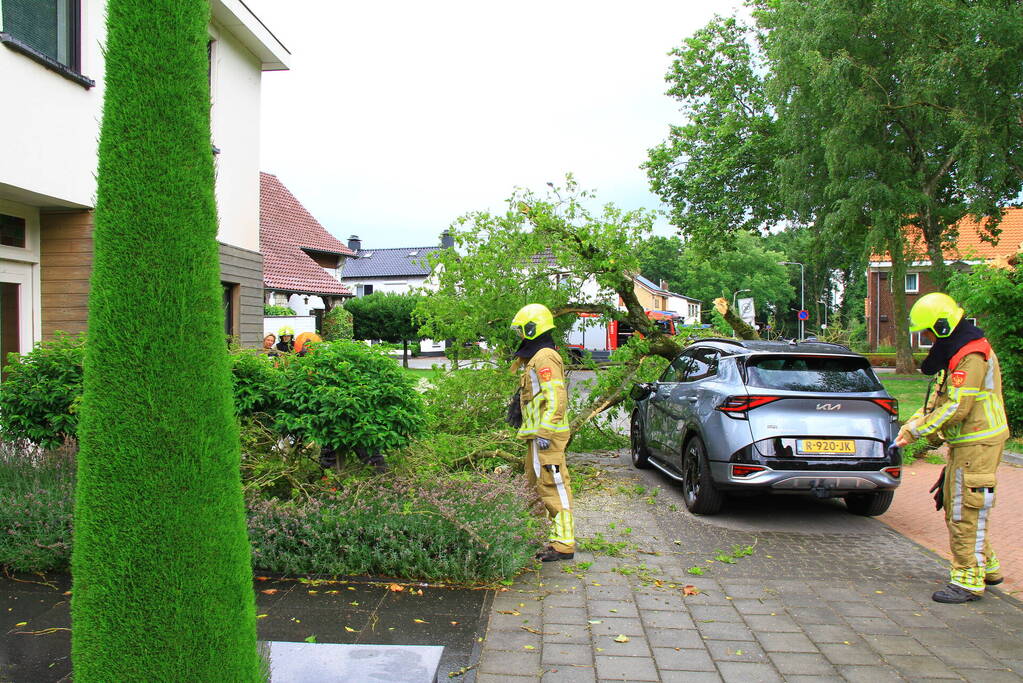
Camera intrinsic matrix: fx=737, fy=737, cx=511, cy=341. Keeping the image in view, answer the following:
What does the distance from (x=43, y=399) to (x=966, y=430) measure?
679cm

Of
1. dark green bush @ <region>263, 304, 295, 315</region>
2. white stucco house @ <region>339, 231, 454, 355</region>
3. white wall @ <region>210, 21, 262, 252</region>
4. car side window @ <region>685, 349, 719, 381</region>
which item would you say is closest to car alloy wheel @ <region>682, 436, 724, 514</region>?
car side window @ <region>685, 349, 719, 381</region>

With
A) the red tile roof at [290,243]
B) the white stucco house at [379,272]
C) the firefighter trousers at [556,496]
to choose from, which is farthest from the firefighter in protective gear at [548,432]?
the white stucco house at [379,272]

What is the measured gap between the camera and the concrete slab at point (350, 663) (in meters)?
2.92

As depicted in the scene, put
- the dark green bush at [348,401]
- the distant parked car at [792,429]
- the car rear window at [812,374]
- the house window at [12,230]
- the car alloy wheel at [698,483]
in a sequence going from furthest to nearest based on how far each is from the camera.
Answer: the house window at [12,230]
the car alloy wheel at [698,483]
the car rear window at [812,374]
the distant parked car at [792,429]
the dark green bush at [348,401]

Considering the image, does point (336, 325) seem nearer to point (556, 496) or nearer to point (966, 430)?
point (556, 496)

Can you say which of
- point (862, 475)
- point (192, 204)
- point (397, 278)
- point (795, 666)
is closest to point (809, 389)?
point (862, 475)

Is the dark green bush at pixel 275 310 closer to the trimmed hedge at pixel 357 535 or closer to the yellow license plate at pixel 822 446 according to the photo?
the trimmed hedge at pixel 357 535

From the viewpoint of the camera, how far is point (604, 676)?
11.7 feet

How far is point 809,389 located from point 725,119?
21.6 m

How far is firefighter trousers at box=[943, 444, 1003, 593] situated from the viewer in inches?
188

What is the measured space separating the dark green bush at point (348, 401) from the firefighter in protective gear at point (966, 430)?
354 cm

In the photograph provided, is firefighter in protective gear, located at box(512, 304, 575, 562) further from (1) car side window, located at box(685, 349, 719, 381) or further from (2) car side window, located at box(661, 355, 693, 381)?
(2) car side window, located at box(661, 355, 693, 381)

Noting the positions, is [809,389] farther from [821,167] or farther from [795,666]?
[821,167]

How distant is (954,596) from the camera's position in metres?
4.74
